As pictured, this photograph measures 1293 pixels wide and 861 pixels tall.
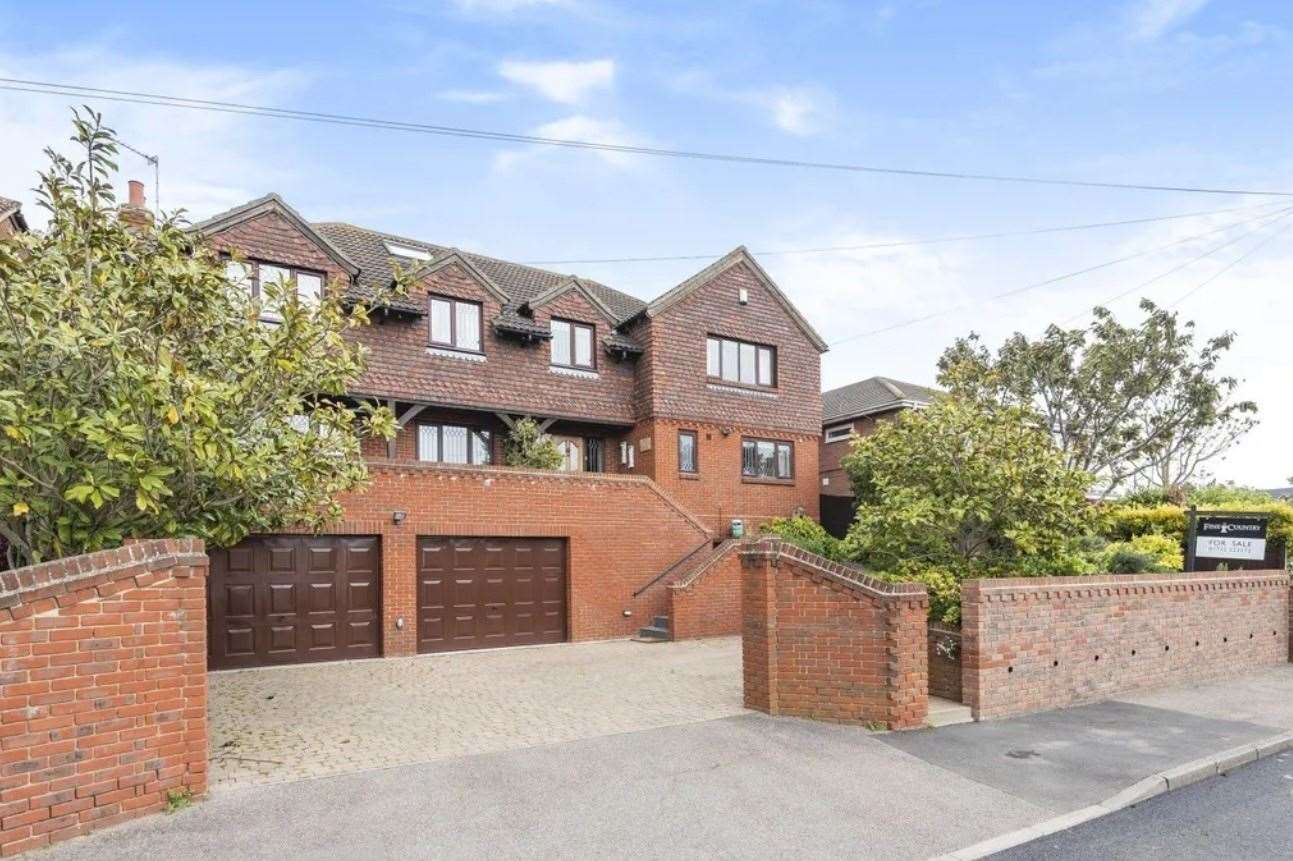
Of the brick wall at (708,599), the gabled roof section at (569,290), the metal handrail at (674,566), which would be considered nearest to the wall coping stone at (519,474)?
the metal handrail at (674,566)

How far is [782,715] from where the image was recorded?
28.5 ft

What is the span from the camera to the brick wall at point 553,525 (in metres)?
13.7

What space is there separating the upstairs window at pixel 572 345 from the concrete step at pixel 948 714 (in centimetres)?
1189

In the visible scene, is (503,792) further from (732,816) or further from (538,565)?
(538,565)

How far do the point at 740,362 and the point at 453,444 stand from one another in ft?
25.7

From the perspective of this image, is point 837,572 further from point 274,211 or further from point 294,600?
point 274,211

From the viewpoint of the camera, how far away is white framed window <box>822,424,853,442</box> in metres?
28.9

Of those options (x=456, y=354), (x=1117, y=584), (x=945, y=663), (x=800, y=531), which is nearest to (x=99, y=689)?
(x=945, y=663)

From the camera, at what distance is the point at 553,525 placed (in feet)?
50.6

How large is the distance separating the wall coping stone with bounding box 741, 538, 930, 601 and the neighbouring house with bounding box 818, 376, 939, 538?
1767 cm

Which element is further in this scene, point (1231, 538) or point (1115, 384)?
point (1115, 384)

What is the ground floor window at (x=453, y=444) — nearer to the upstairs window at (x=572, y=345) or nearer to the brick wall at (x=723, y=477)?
the upstairs window at (x=572, y=345)

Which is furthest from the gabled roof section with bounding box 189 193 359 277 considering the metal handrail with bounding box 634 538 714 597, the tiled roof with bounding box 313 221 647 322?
the metal handrail with bounding box 634 538 714 597

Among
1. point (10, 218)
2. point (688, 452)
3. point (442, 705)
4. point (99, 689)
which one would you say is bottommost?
point (442, 705)
